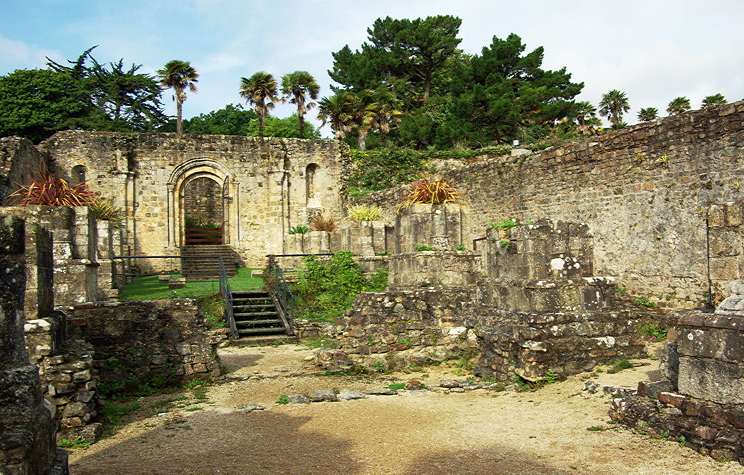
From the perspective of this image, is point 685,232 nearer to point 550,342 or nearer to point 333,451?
point 550,342

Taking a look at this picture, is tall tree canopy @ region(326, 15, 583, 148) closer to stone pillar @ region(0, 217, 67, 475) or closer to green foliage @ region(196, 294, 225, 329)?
green foliage @ region(196, 294, 225, 329)

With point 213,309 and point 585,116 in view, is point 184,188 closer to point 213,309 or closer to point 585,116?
point 213,309

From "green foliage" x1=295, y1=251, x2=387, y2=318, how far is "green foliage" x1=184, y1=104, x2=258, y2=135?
29.0 metres

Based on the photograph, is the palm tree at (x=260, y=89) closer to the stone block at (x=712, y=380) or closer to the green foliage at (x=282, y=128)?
the green foliage at (x=282, y=128)

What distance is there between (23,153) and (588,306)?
17850mm

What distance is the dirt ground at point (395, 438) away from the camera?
13.6ft

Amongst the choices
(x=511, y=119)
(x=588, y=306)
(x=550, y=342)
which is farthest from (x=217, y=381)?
(x=511, y=119)

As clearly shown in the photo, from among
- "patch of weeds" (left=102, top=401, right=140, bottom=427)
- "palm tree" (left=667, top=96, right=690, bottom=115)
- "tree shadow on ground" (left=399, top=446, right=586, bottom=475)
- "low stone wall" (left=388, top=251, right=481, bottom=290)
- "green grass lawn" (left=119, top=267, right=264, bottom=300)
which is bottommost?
"patch of weeds" (left=102, top=401, right=140, bottom=427)

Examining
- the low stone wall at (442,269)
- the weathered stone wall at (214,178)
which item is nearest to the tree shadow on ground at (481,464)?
the low stone wall at (442,269)

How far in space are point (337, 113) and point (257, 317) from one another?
54.4ft

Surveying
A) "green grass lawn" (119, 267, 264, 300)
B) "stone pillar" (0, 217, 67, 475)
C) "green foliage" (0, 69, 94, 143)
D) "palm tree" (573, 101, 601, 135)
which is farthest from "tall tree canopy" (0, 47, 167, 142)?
"stone pillar" (0, 217, 67, 475)

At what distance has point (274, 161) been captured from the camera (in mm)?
23453

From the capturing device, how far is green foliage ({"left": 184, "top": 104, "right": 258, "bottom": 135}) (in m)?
41.9

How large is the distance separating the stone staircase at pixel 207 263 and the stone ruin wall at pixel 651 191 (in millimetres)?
10416
